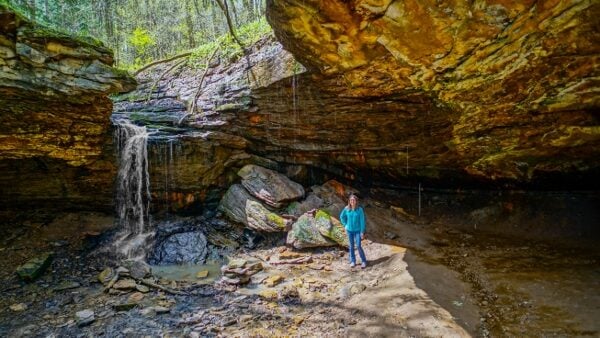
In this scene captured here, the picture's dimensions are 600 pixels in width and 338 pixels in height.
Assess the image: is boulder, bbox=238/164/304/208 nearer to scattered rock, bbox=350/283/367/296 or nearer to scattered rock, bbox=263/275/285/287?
scattered rock, bbox=263/275/285/287

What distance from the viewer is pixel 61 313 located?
671cm

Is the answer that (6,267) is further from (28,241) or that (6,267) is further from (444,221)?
(444,221)

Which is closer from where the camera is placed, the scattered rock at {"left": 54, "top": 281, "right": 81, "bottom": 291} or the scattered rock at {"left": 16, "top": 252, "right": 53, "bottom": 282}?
the scattered rock at {"left": 54, "top": 281, "right": 81, "bottom": 291}

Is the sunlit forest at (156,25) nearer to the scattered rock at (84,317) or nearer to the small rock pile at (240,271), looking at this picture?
the small rock pile at (240,271)

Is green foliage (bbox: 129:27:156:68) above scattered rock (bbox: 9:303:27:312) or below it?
above

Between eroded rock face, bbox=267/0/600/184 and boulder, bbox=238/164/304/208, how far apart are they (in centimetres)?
259

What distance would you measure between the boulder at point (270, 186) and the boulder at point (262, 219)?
380 millimetres

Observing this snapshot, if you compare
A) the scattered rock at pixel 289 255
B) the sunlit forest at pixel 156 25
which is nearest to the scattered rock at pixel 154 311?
the scattered rock at pixel 289 255

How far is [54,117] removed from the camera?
346 inches

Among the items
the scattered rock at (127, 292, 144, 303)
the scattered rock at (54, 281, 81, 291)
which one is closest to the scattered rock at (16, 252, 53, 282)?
the scattered rock at (54, 281, 81, 291)

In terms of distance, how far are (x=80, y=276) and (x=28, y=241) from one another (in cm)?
282

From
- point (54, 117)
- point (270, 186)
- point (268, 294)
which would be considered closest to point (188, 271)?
point (268, 294)

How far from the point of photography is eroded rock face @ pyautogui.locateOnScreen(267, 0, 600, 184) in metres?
5.46

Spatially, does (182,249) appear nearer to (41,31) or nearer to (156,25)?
(41,31)
